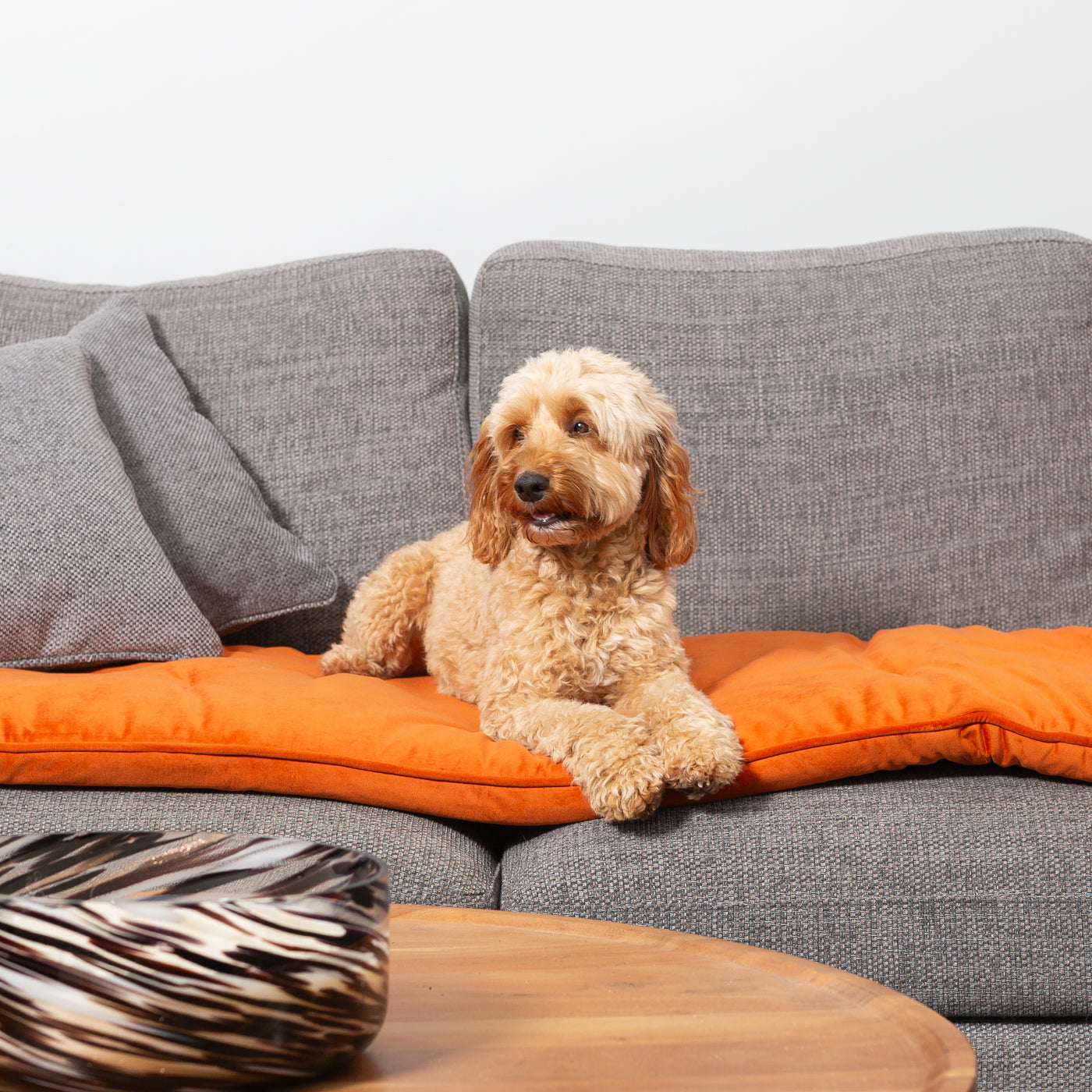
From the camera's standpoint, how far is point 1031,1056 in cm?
146

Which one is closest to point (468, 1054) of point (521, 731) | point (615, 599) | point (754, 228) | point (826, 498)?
point (521, 731)

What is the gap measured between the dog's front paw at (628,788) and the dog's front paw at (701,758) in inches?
0.9

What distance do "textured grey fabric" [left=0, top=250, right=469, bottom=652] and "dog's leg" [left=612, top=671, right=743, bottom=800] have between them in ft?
3.40

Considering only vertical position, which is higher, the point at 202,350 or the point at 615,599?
the point at 202,350

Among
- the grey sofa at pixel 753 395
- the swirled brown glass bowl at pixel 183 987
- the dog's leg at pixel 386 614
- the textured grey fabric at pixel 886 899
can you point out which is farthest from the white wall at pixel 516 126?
the swirled brown glass bowl at pixel 183 987

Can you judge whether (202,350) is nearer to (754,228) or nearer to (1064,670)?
(754,228)

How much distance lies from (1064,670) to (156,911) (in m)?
1.68

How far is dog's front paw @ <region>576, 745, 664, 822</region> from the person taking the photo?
1464 millimetres

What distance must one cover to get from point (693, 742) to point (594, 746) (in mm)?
150

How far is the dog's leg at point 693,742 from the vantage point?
149 cm

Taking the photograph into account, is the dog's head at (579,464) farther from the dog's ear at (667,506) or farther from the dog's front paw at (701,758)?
the dog's front paw at (701,758)

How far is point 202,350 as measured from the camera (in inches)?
103

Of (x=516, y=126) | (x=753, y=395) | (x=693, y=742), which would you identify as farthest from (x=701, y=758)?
(x=516, y=126)

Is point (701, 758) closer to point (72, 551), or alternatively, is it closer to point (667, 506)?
point (667, 506)
